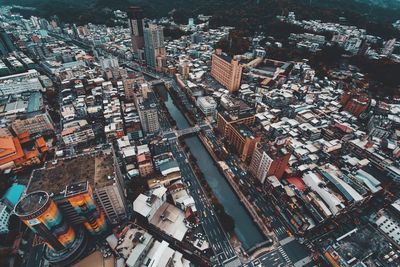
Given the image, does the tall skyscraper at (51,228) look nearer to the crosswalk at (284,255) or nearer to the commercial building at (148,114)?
the commercial building at (148,114)

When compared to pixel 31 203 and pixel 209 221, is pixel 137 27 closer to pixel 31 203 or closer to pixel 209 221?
pixel 31 203

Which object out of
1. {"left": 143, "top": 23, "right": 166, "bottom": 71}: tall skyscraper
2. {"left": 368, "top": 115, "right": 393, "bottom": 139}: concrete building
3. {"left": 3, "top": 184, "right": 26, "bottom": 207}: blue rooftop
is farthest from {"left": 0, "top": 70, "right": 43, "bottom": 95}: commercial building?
{"left": 368, "top": 115, "right": 393, "bottom": 139}: concrete building

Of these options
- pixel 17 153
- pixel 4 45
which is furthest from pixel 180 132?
pixel 4 45

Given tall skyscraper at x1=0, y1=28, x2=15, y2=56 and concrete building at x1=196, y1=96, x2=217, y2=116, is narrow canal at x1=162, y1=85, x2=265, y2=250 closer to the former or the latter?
concrete building at x1=196, y1=96, x2=217, y2=116

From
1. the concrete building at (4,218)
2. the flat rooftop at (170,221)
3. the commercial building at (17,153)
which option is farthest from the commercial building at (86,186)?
the commercial building at (17,153)

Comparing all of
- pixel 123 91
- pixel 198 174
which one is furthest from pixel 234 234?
pixel 123 91
